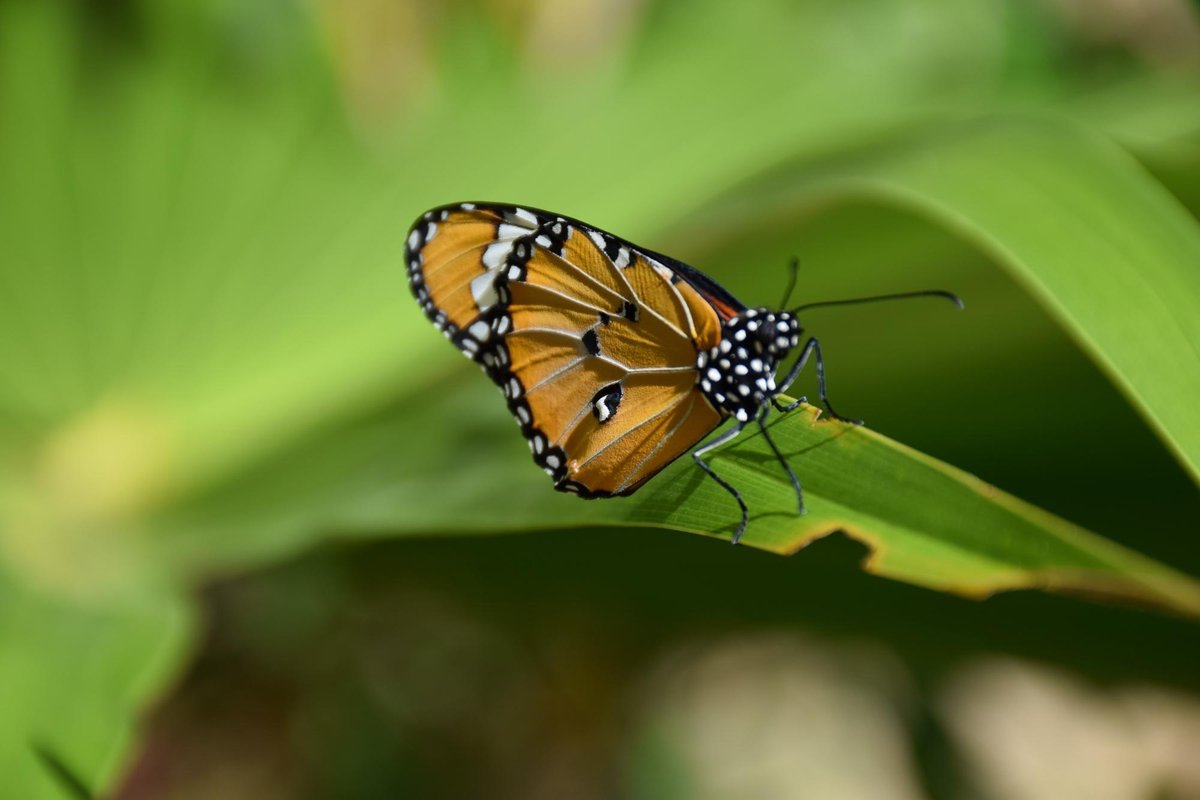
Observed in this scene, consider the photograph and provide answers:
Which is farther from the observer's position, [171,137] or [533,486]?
[171,137]

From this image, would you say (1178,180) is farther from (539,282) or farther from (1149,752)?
(1149,752)

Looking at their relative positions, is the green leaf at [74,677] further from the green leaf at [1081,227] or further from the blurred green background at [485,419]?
the green leaf at [1081,227]

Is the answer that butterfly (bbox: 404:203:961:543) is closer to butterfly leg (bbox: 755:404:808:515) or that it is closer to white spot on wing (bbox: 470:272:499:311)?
white spot on wing (bbox: 470:272:499:311)

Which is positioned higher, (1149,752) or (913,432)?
(913,432)

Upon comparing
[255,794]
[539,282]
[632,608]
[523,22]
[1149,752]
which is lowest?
[1149,752]

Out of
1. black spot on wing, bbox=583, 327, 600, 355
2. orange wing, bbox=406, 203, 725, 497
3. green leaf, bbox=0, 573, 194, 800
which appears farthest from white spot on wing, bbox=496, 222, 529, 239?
green leaf, bbox=0, 573, 194, 800

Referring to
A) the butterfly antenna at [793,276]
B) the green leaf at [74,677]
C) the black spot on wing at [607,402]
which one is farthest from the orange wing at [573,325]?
the green leaf at [74,677]

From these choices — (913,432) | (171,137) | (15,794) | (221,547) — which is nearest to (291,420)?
(221,547)
